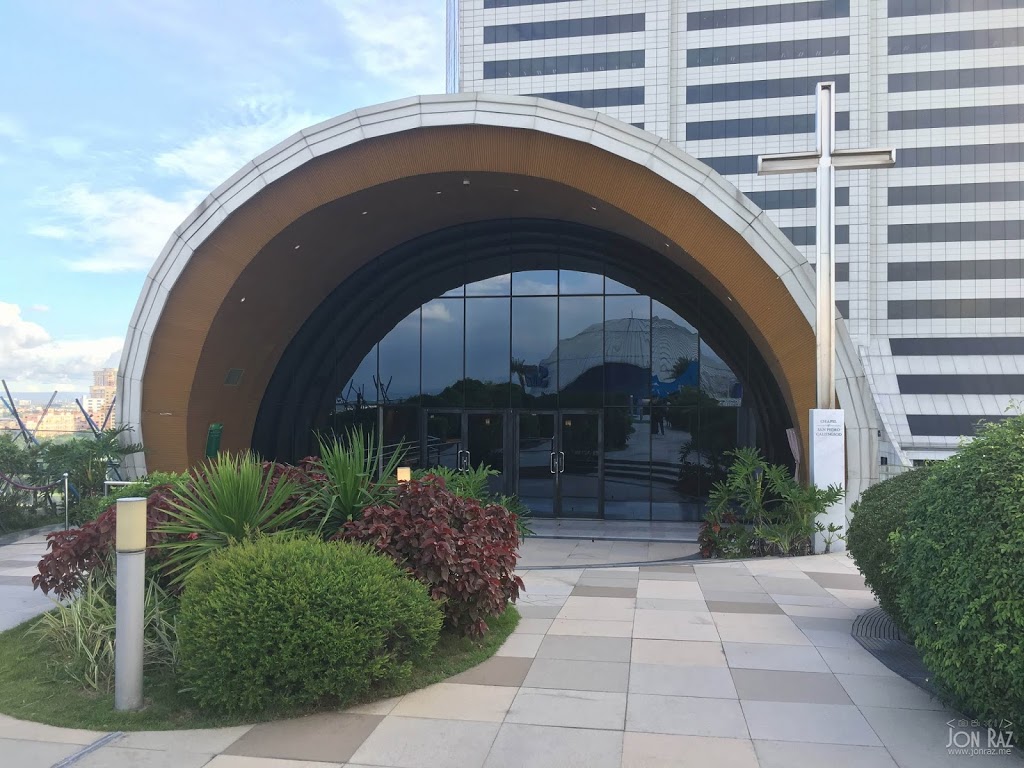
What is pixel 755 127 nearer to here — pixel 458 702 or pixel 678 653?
pixel 678 653

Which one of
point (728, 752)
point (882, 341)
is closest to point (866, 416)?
point (728, 752)

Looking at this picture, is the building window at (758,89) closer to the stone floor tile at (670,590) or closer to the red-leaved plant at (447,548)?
the stone floor tile at (670,590)

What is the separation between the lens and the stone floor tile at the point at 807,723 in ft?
15.8

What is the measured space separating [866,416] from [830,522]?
196 cm

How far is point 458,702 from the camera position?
5441 mm

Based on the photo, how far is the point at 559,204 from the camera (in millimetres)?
16156

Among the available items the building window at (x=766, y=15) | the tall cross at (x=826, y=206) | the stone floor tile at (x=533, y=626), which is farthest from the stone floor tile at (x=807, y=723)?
the building window at (x=766, y=15)

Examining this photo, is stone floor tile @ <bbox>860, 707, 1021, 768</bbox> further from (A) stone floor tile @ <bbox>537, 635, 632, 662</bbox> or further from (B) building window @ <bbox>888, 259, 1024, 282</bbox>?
(B) building window @ <bbox>888, 259, 1024, 282</bbox>

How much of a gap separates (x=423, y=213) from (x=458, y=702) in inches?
528

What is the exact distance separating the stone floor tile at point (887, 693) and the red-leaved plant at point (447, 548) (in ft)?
9.38

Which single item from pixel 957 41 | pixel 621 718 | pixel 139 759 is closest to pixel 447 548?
pixel 621 718

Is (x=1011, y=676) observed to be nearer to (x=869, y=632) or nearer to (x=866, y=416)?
(x=869, y=632)

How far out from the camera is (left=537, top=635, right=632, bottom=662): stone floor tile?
646 cm

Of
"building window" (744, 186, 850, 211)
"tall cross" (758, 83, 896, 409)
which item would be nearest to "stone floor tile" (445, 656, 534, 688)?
"tall cross" (758, 83, 896, 409)
